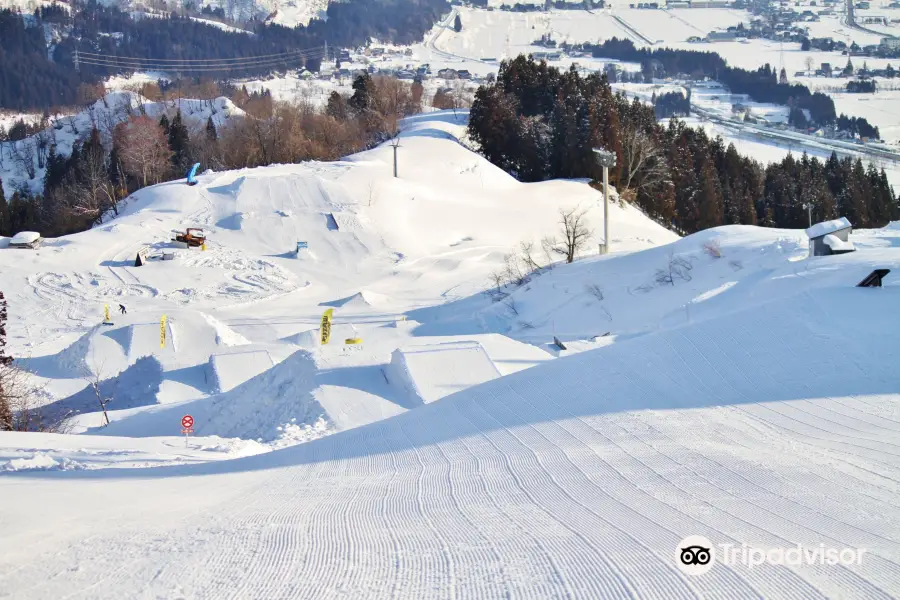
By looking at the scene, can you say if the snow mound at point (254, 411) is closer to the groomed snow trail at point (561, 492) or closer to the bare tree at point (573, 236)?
the groomed snow trail at point (561, 492)

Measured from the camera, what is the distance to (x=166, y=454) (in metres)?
10.5

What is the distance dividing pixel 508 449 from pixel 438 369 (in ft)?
22.3

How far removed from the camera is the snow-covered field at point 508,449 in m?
4.30

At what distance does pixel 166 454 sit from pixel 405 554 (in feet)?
22.6

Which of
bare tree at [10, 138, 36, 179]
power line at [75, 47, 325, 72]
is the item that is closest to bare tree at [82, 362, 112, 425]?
bare tree at [10, 138, 36, 179]

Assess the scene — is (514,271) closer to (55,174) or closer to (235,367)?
(235,367)

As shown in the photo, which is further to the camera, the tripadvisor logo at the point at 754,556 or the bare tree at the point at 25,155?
the bare tree at the point at 25,155

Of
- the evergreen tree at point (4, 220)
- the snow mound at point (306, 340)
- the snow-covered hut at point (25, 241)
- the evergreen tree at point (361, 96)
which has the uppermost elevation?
the evergreen tree at point (361, 96)

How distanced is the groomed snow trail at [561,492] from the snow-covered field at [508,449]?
1.0 inches

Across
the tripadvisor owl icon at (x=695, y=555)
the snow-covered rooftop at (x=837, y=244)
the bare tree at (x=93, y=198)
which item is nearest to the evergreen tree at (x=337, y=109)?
the bare tree at (x=93, y=198)

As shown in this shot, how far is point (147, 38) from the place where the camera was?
126 metres

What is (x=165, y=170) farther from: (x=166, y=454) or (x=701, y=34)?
(x=701, y=34)

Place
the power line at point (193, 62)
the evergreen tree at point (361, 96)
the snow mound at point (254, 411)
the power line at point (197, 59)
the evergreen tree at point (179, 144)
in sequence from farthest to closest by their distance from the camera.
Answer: the power line at point (197, 59) → the power line at point (193, 62) → the evergreen tree at point (179, 144) → the evergreen tree at point (361, 96) → the snow mound at point (254, 411)

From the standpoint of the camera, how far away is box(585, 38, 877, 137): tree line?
68.0 metres
